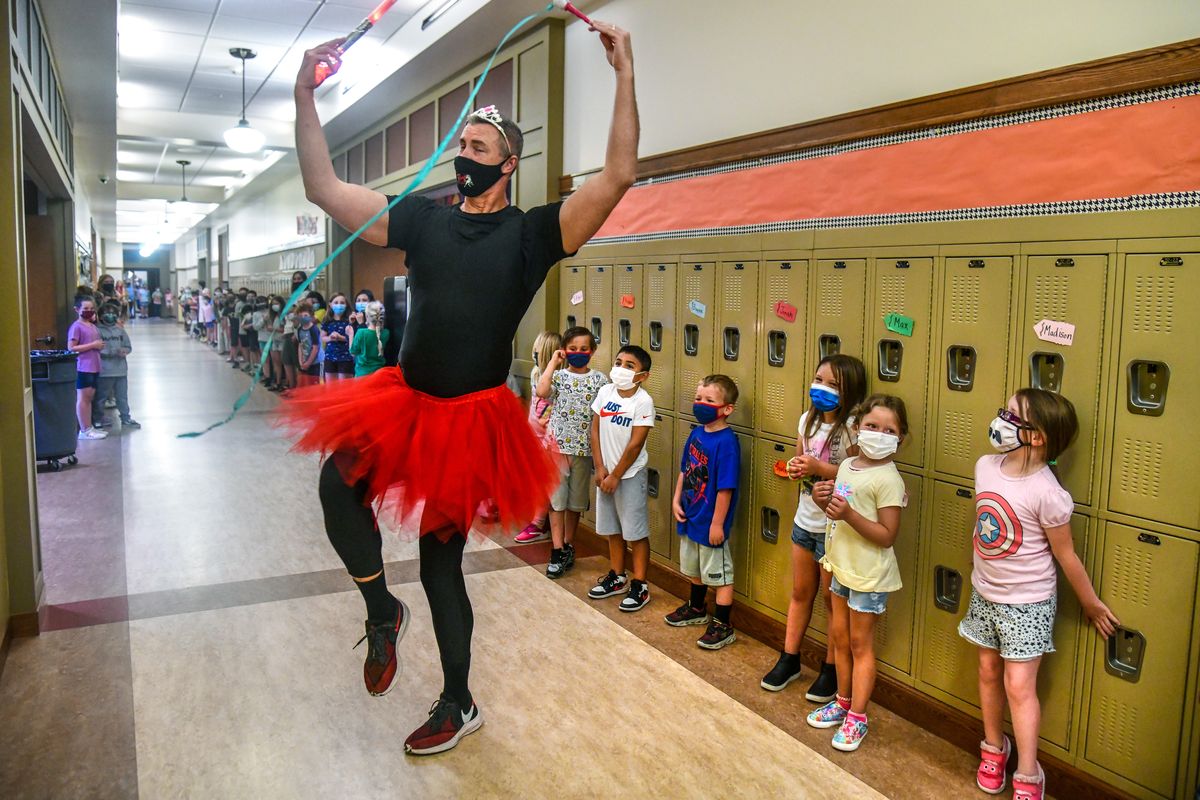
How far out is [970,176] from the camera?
2.99m

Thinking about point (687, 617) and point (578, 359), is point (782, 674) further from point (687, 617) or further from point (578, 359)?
point (578, 359)

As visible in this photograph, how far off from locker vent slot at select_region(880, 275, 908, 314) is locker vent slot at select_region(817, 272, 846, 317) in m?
0.21

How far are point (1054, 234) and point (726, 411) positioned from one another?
1.60m

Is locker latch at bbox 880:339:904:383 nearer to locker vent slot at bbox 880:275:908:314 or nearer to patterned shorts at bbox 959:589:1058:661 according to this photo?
locker vent slot at bbox 880:275:908:314

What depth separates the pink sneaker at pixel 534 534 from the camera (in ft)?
17.9

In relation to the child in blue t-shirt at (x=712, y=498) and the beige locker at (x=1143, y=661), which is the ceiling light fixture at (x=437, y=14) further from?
the beige locker at (x=1143, y=661)

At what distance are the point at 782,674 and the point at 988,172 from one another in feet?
6.90

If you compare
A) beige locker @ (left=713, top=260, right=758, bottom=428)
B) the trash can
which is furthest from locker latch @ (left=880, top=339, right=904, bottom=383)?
the trash can

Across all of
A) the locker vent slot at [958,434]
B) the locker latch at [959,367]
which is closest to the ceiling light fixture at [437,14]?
the locker latch at [959,367]

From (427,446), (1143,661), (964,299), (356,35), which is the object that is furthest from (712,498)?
(356,35)

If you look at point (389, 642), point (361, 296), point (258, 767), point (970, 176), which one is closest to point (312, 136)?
point (389, 642)

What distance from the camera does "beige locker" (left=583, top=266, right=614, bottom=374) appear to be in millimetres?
5191

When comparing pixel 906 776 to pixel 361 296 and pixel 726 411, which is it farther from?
pixel 361 296

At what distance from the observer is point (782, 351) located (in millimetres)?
3889
